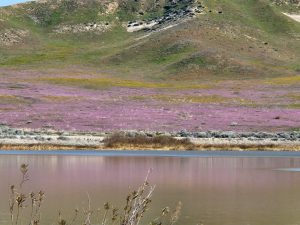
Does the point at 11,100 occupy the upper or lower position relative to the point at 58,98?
lower

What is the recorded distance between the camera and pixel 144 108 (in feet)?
240

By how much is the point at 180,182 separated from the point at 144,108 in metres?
41.0

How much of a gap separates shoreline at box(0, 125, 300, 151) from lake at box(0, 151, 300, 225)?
408cm

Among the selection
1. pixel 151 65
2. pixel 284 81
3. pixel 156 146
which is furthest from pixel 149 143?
pixel 151 65

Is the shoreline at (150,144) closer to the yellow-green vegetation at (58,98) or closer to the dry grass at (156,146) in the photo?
the dry grass at (156,146)

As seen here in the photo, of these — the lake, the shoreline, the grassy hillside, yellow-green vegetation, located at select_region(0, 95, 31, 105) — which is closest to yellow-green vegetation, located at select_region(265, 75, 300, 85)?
the grassy hillside

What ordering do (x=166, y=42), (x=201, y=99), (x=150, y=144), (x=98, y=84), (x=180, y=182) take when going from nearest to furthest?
(x=180, y=182)
(x=150, y=144)
(x=201, y=99)
(x=98, y=84)
(x=166, y=42)

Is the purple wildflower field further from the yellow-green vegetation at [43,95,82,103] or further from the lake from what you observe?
the lake

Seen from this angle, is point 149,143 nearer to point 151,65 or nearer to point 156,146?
point 156,146

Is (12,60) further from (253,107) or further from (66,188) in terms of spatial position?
(66,188)

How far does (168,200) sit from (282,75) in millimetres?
106427

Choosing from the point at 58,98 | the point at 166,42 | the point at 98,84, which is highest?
the point at 166,42

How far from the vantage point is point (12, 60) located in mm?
144250

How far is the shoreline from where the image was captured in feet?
184
